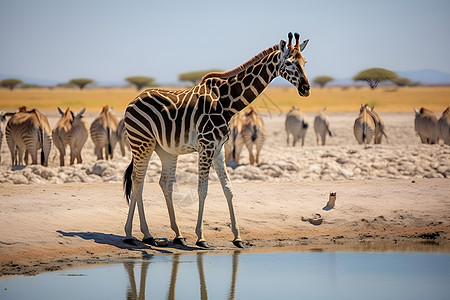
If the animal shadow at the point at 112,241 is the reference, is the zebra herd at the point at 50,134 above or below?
above

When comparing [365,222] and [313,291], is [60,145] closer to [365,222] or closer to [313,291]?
[365,222]

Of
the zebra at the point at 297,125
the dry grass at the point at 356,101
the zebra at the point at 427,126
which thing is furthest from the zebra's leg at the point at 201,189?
the zebra at the point at 297,125

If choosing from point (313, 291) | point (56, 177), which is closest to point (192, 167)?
point (56, 177)

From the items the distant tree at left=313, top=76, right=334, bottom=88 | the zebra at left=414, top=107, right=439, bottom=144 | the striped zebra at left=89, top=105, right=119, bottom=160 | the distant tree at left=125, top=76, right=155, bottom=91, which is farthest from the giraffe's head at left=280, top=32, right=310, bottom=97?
the distant tree at left=125, top=76, right=155, bottom=91

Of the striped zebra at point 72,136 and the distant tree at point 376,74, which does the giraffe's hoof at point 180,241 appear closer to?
the distant tree at point 376,74

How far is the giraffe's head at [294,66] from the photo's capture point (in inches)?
382

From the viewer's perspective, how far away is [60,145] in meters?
20.8

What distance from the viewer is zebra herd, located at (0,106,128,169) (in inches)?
757

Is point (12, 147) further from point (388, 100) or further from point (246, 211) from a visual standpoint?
point (388, 100)

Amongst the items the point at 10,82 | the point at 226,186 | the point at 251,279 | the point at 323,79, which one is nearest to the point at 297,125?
the point at 226,186

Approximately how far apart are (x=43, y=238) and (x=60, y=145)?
11.5 meters

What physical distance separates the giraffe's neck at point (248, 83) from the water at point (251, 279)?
2008 mm

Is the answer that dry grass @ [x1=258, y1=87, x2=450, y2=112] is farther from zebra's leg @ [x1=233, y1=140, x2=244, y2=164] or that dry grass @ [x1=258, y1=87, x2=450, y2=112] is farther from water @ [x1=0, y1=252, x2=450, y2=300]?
water @ [x1=0, y1=252, x2=450, y2=300]

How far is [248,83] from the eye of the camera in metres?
10.2
